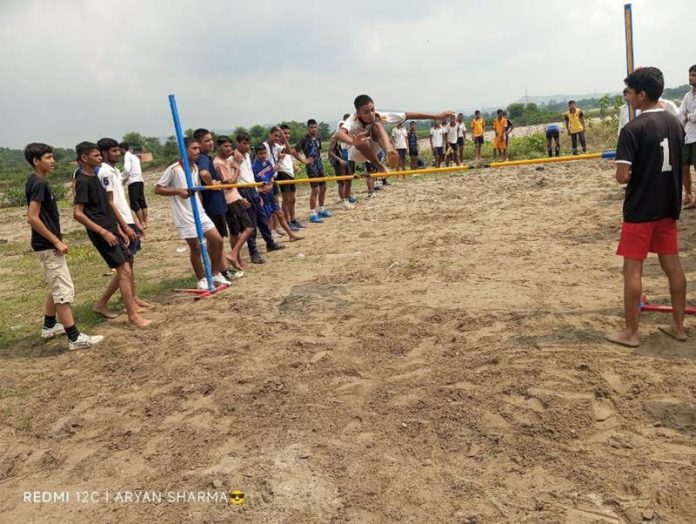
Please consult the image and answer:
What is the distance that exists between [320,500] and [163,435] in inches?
50.8

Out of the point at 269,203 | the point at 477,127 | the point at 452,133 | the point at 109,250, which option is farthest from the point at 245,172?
the point at 477,127

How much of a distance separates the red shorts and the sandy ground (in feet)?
2.15

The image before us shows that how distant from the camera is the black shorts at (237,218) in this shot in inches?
277

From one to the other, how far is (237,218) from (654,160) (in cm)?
495

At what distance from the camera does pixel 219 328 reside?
505cm

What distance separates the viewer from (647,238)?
3.71 m

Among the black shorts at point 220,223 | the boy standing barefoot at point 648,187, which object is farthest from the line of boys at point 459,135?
the boy standing barefoot at point 648,187

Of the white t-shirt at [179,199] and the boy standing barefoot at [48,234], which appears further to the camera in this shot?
the white t-shirt at [179,199]

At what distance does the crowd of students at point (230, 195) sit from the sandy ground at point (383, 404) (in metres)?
0.52

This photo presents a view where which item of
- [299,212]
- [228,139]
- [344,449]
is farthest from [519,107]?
[344,449]

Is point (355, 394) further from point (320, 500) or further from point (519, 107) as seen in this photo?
point (519, 107)

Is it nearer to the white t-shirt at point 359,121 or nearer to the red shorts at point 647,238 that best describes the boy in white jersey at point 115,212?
the white t-shirt at point 359,121

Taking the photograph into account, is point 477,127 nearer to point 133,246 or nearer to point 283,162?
point 283,162

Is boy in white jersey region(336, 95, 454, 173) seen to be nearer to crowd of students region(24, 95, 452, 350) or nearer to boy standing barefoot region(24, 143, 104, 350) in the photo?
crowd of students region(24, 95, 452, 350)
